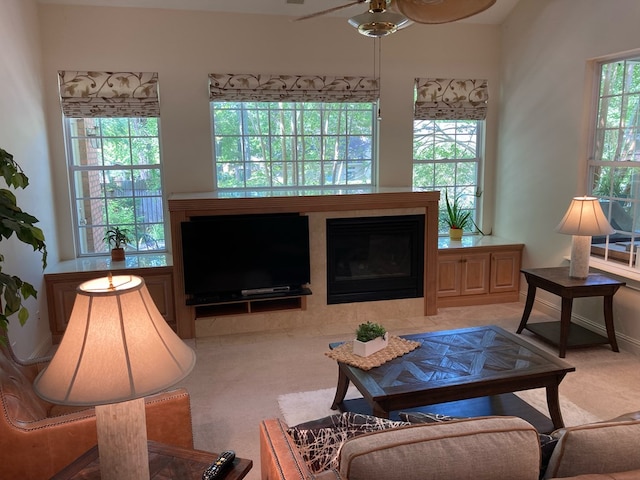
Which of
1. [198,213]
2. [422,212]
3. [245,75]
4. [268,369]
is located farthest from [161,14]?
[268,369]

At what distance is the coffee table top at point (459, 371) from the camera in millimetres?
2678

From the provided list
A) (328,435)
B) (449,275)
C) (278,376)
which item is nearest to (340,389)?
(278,376)

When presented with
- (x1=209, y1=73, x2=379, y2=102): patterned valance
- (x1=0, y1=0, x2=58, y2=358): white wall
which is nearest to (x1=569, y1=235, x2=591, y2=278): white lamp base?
(x1=209, y1=73, x2=379, y2=102): patterned valance

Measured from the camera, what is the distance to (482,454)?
1374mm

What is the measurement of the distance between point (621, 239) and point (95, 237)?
191 inches

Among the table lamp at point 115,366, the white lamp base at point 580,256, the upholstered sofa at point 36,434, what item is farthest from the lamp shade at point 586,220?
the table lamp at point 115,366

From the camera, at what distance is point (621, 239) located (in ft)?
14.4

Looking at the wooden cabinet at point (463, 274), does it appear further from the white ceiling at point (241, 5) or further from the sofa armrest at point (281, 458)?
the sofa armrest at point (281, 458)

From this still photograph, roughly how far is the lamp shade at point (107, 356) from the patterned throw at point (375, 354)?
5.39 feet

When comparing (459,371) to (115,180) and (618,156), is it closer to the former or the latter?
(618,156)

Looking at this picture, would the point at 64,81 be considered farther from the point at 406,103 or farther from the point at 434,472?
the point at 434,472

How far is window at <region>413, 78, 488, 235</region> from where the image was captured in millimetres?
5516

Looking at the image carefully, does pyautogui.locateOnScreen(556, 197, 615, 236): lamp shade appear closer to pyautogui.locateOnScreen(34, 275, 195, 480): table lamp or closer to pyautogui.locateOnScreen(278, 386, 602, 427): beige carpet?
pyautogui.locateOnScreen(278, 386, 602, 427): beige carpet

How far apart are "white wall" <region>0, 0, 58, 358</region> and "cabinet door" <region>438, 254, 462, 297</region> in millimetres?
3652
